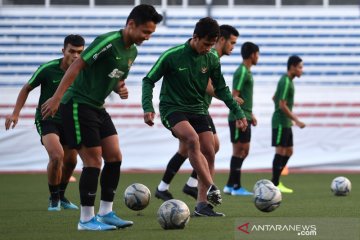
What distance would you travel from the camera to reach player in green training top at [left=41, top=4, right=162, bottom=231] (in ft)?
23.7

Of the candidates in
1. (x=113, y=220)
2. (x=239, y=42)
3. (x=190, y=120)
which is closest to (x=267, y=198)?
(x=190, y=120)

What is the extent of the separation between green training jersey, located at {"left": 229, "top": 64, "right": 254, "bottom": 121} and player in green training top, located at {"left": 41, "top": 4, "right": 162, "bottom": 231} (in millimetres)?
5222

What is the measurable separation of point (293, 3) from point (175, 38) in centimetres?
336

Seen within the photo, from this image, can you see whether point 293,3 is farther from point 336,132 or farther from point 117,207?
point 117,207

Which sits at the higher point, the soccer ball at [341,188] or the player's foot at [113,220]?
the player's foot at [113,220]

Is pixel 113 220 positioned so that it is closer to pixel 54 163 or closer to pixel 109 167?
pixel 109 167

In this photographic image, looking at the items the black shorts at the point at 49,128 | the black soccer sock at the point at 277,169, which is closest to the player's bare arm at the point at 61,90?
the black shorts at the point at 49,128

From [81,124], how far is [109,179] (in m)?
0.58

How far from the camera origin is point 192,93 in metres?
8.66

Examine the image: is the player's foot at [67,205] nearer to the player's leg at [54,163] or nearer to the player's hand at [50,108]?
the player's leg at [54,163]

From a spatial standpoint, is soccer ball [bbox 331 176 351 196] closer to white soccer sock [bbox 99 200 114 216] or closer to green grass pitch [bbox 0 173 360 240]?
green grass pitch [bbox 0 173 360 240]

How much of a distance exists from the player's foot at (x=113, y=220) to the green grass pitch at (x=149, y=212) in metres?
0.09

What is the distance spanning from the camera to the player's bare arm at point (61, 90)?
22.6ft

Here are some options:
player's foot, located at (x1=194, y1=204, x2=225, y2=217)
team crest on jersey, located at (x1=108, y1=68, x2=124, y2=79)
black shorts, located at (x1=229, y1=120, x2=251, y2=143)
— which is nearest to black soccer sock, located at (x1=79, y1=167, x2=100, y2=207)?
team crest on jersey, located at (x1=108, y1=68, x2=124, y2=79)
